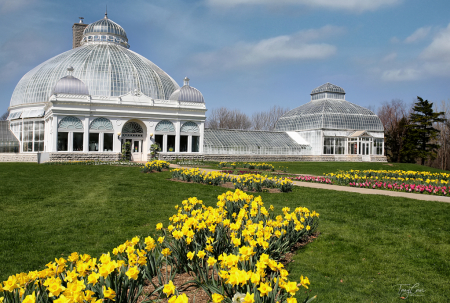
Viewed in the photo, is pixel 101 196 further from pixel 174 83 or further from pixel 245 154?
pixel 174 83

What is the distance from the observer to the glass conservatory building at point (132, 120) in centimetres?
3181

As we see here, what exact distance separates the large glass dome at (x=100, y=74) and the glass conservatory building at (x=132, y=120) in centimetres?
11

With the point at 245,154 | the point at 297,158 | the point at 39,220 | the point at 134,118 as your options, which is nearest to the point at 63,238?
the point at 39,220

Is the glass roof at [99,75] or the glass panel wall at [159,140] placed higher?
the glass roof at [99,75]

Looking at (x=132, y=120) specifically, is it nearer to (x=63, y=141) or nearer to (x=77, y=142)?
(x=77, y=142)

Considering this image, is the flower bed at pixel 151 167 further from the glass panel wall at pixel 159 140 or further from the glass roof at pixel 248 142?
the glass roof at pixel 248 142

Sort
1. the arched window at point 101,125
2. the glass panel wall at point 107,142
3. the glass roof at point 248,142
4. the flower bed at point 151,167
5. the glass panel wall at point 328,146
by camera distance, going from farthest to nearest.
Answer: the glass panel wall at point 328,146 < the glass roof at point 248,142 < the glass panel wall at point 107,142 < the arched window at point 101,125 < the flower bed at point 151,167

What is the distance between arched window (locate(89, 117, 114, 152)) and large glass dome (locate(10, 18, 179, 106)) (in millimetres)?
5250

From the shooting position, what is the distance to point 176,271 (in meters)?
4.82

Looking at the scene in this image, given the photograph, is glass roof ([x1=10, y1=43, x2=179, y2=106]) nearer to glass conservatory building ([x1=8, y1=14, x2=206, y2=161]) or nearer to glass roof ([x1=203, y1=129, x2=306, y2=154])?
glass conservatory building ([x1=8, y1=14, x2=206, y2=161])

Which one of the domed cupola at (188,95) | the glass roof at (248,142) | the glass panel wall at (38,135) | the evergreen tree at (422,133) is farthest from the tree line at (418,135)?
the glass panel wall at (38,135)

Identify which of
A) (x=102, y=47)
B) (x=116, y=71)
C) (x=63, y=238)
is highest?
(x=102, y=47)

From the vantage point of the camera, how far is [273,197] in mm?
11977

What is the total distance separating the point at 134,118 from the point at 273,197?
81.9ft
